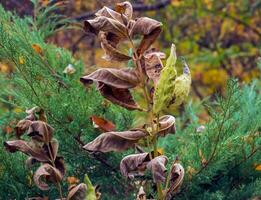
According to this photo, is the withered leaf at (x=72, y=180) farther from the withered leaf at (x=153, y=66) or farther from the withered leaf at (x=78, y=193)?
the withered leaf at (x=153, y=66)

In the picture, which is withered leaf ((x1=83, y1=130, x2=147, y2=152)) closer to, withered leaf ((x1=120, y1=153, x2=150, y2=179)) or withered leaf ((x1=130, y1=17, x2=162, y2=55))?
withered leaf ((x1=120, y1=153, x2=150, y2=179))

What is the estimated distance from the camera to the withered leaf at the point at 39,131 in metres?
1.56

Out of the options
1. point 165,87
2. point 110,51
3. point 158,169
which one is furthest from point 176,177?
point 110,51

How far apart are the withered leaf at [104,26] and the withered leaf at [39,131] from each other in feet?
0.81

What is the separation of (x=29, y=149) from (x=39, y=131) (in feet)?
0.17

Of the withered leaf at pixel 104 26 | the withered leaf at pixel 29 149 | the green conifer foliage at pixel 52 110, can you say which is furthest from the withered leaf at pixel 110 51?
the green conifer foliage at pixel 52 110

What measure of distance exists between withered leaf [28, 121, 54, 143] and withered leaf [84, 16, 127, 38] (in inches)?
9.7

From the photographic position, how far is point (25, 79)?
6.37 feet

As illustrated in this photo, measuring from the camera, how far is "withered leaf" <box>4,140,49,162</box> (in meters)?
1.58

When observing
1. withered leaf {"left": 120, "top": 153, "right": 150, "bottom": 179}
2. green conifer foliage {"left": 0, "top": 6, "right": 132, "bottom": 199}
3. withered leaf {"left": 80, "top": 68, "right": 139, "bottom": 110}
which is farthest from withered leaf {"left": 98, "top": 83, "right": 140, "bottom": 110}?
green conifer foliage {"left": 0, "top": 6, "right": 132, "bottom": 199}

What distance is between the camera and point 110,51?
1.52m

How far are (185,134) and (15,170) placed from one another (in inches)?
30.6

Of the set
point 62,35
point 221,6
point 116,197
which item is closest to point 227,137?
point 116,197

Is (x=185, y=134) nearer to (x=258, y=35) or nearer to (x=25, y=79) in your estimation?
(x=25, y=79)
